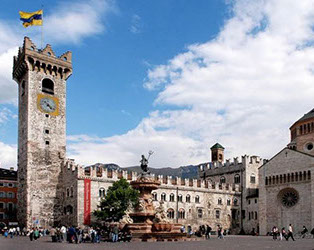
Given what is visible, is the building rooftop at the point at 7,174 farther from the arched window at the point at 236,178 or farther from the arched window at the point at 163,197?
the arched window at the point at 236,178

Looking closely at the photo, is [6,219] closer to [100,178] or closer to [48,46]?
[100,178]

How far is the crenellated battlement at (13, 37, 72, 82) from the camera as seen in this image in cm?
6681

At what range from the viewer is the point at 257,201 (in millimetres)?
76188

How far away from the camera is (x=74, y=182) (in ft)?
203

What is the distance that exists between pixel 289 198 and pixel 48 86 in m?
42.1

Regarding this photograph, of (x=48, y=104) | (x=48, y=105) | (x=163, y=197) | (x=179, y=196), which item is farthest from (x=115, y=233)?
(x=179, y=196)

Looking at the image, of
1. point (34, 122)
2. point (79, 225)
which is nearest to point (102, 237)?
point (79, 225)

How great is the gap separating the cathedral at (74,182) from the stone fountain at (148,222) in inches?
864

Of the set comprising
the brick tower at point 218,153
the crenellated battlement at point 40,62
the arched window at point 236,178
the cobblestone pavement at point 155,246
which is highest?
the crenellated battlement at point 40,62

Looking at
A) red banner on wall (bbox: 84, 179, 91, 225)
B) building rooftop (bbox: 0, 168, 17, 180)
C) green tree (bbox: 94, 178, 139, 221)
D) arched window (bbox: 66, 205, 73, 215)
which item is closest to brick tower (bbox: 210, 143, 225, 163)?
red banner on wall (bbox: 84, 179, 91, 225)

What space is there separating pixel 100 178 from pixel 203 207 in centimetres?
2139

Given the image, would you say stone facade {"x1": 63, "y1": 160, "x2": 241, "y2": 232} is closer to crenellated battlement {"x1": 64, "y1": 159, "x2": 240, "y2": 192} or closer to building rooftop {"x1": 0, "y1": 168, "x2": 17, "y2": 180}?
crenellated battlement {"x1": 64, "y1": 159, "x2": 240, "y2": 192}

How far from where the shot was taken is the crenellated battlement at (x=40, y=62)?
219 ft

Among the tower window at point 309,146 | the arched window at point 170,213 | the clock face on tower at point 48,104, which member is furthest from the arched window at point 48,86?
the tower window at point 309,146
